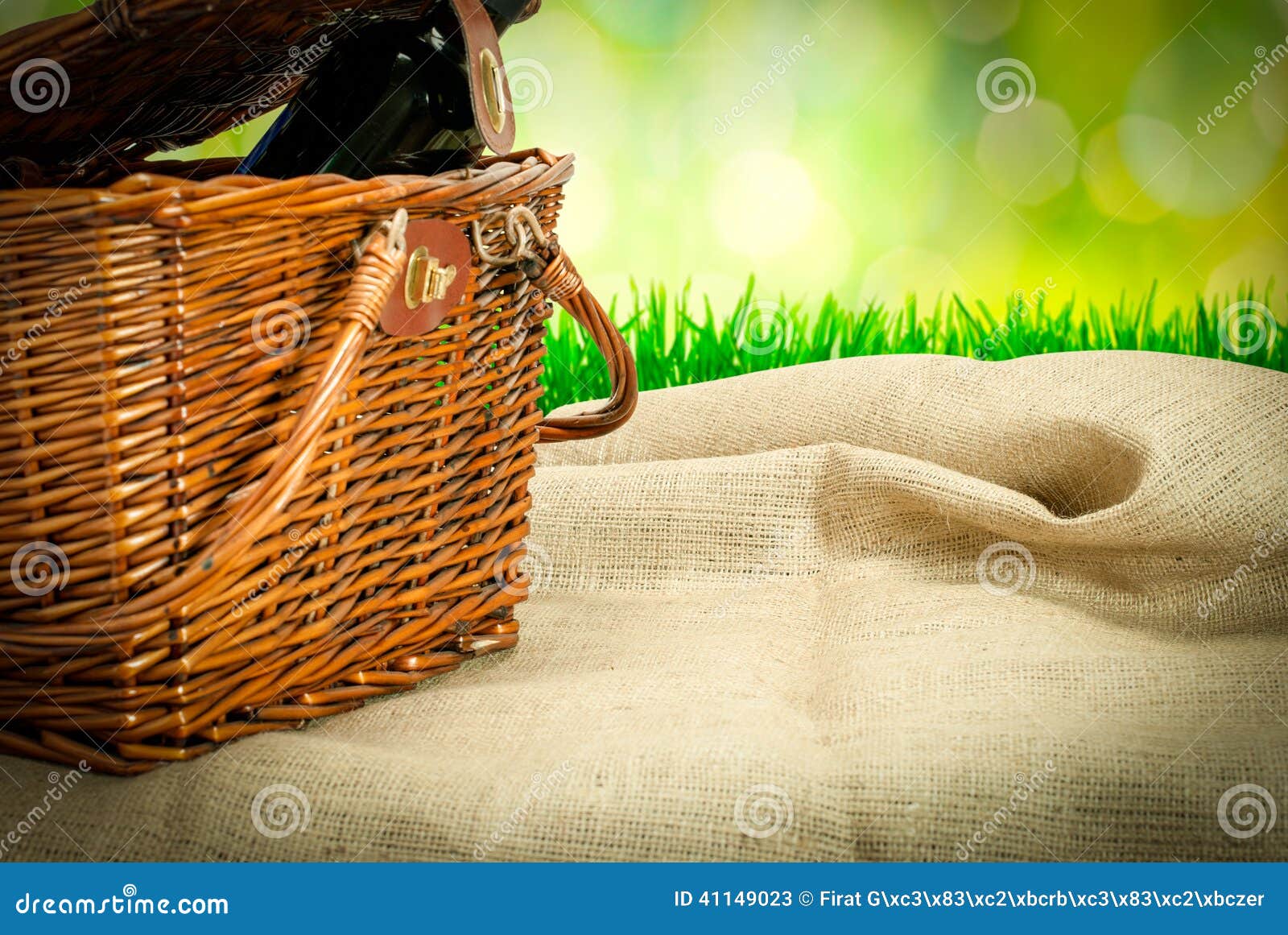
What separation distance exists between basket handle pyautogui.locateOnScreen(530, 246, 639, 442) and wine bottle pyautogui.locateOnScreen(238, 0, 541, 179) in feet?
0.40

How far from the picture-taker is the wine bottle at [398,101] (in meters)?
0.99

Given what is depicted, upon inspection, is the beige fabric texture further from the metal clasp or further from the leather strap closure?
the leather strap closure

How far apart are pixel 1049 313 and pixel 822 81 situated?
0.55 metres

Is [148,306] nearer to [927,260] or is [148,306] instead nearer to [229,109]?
[229,109]

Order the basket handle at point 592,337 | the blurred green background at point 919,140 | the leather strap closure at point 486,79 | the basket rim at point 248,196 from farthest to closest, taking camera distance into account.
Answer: the blurred green background at point 919,140
the basket handle at point 592,337
the leather strap closure at point 486,79
the basket rim at point 248,196

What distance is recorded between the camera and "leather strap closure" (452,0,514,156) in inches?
35.6

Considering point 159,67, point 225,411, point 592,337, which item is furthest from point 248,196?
point 592,337

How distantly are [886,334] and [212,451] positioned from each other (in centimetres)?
141

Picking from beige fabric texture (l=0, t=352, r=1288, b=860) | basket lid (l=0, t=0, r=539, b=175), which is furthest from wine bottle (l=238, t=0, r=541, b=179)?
beige fabric texture (l=0, t=352, r=1288, b=860)

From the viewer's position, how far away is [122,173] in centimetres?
113

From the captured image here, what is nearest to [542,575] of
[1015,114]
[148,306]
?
[148,306]

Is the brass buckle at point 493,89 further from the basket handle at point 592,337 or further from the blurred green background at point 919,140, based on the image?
the blurred green background at point 919,140

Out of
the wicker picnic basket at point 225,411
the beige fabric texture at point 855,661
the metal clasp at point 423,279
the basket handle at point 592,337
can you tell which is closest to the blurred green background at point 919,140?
the beige fabric texture at point 855,661

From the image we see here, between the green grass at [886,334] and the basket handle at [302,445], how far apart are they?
42.9 inches
